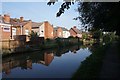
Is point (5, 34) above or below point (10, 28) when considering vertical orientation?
below

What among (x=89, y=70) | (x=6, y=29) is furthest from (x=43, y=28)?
(x=89, y=70)

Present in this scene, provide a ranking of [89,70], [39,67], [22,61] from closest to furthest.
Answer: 1. [89,70]
2. [39,67]
3. [22,61]

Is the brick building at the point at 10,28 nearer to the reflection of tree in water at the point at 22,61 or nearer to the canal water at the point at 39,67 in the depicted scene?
the reflection of tree in water at the point at 22,61

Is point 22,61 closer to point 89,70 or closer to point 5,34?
point 89,70

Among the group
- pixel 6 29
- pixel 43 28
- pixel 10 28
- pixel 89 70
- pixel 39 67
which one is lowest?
pixel 39 67

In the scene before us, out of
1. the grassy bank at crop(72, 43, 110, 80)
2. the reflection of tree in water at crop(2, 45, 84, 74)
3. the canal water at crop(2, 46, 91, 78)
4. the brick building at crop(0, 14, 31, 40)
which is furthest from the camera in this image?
the brick building at crop(0, 14, 31, 40)

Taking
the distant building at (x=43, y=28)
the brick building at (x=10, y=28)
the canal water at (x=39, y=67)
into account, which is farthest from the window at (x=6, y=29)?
the distant building at (x=43, y=28)

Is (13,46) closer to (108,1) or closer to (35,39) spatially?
(35,39)

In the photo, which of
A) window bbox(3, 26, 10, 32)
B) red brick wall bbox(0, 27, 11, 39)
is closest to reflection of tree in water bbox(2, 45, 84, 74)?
red brick wall bbox(0, 27, 11, 39)

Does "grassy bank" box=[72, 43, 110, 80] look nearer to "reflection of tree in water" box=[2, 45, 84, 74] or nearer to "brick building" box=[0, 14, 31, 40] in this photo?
"reflection of tree in water" box=[2, 45, 84, 74]

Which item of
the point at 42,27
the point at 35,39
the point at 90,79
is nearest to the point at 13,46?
the point at 35,39

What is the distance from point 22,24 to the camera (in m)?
55.1

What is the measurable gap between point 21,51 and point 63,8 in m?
26.1

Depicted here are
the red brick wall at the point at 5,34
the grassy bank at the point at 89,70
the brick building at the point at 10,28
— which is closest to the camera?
the grassy bank at the point at 89,70
